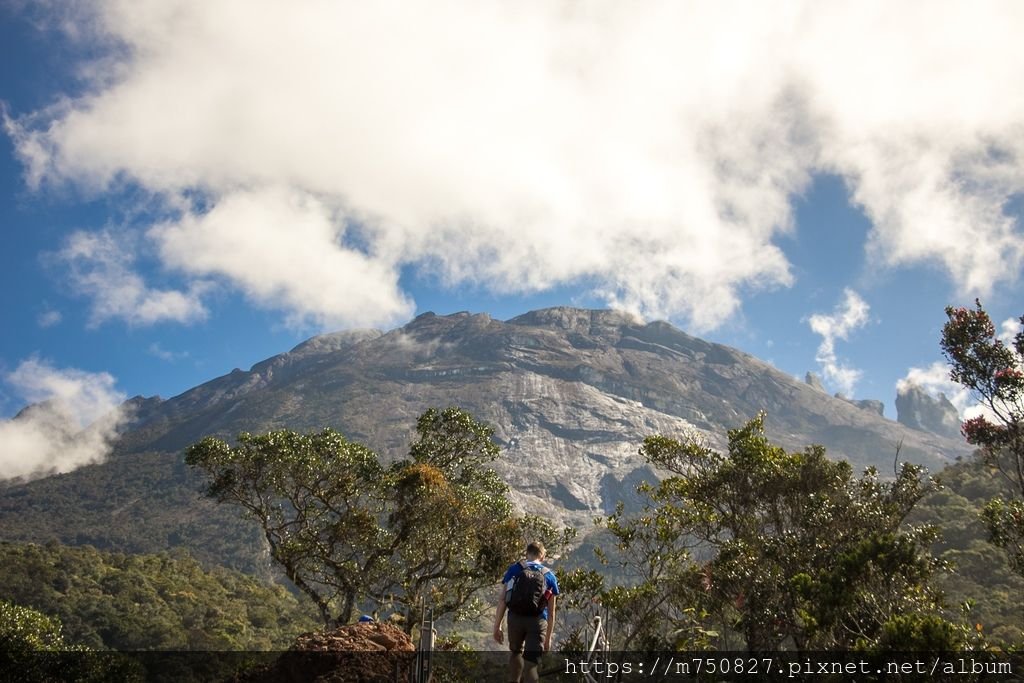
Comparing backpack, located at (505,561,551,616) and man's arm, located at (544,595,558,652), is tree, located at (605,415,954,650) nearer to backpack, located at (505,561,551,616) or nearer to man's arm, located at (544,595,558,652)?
man's arm, located at (544,595,558,652)

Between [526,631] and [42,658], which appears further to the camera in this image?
[42,658]

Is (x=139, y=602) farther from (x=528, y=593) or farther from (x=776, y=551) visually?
(x=528, y=593)

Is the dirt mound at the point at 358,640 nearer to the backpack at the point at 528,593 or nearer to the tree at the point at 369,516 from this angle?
the backpack at the point at 528,593

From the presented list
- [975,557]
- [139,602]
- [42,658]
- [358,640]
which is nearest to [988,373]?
[358,640]

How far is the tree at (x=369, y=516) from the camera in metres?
20.8

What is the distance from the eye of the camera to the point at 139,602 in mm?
77938

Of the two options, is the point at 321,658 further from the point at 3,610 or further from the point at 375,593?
the point at 3,610

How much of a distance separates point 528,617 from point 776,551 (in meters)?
9.79

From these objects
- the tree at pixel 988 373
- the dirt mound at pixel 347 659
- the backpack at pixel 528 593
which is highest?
the tree at pixel 988 373

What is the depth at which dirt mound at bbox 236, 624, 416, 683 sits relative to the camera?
11211mm

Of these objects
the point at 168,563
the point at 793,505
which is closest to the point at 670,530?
the point at 793,505

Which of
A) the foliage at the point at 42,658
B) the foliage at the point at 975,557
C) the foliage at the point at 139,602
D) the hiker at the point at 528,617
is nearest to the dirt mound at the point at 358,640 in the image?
the hiker at the point at 528,617

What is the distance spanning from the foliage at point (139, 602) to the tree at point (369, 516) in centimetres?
5329

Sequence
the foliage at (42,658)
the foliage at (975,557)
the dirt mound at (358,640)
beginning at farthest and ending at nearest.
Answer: the foliage at (975,557) < the foliage at (42,658) < the dirt mound at (358,640)
